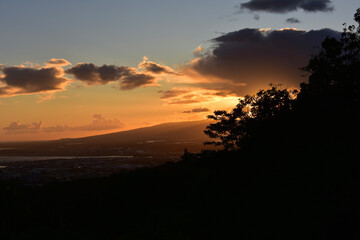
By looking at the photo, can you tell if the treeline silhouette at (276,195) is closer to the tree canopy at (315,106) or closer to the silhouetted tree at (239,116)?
the tree canopy at (315,106)

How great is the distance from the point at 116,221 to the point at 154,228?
6.04 m

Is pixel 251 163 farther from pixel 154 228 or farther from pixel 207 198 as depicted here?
pixel 154 228

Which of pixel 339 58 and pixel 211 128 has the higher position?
pixel 339 58

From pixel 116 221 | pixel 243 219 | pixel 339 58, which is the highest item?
pixel 339 58

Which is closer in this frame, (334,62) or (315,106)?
(315,106)

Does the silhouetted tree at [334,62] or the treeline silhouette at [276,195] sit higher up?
the silhouetted tree at [334,62]

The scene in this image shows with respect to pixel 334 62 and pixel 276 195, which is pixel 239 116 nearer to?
pixel 334 62

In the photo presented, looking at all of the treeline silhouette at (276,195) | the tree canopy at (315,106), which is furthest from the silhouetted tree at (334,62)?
the treeline silhouette at (276,195)

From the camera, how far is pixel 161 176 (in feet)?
125

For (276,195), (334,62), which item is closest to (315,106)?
(276,195)

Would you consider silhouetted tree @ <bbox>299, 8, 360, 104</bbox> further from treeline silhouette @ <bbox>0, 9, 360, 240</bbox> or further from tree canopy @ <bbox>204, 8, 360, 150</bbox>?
treeline silhouette @ <bbox>0, 9, 360, 240</bbox>

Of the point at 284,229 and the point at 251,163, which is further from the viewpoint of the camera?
the point at 251,163

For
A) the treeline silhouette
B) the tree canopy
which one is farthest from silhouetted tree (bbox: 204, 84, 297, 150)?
the treeline silhouette

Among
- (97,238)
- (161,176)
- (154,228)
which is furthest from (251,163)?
(161,176)
